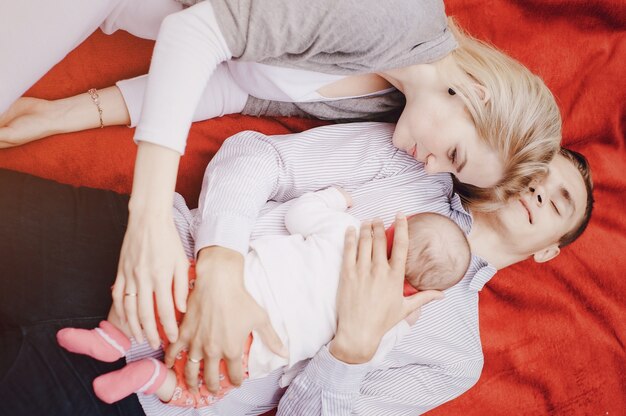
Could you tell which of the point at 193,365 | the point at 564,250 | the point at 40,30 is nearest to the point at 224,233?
the point at 193,365

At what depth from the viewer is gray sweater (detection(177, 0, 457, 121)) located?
1056 mm

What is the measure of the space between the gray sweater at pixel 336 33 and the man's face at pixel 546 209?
17.9 inches

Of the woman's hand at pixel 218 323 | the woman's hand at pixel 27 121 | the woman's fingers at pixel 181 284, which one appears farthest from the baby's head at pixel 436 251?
the woman's hand at pixel 27 121

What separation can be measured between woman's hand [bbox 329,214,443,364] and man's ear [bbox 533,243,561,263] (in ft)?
2.00

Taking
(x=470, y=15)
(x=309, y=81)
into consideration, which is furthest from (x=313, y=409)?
(x=470, y=15)

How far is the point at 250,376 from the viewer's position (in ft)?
3.73

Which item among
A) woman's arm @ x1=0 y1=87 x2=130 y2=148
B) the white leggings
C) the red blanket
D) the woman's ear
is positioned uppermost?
the white leggings

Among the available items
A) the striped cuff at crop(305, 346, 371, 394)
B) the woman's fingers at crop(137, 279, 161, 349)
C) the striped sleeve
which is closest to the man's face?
the striped sleeve

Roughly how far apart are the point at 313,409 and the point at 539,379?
2.41 feet

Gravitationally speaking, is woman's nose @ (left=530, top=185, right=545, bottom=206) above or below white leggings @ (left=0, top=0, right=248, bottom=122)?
below

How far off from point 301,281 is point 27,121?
2.43 ft

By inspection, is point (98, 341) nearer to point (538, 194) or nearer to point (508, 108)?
point (508, 108)

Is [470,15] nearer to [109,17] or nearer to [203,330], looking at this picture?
[109,17]

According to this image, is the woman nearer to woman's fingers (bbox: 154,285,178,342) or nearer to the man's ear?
woman's fingers (bbox: 154,285,178,342)
